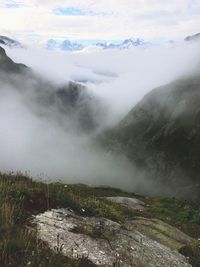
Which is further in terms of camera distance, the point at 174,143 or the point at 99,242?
the point at 174,143

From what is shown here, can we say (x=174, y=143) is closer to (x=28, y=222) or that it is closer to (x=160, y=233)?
(x=160, y=233)

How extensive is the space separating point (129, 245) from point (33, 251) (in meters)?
3.90

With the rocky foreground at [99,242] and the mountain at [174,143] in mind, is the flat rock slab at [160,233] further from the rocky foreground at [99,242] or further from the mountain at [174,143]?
the mountain at [174,143]

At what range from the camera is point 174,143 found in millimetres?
160875

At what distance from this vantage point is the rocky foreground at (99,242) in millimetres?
8258

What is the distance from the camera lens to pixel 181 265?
397 inches

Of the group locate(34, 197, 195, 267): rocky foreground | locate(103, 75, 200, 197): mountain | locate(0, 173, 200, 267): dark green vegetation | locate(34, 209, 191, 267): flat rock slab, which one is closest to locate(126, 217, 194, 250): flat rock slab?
locate(34, 197, 195, 267): rocky foreground

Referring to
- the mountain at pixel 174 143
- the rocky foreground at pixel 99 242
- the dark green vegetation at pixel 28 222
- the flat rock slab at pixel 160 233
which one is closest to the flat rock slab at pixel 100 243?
the rocky foreground at pixel 99 242

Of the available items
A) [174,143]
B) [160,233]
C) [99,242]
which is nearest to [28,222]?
[99,242]

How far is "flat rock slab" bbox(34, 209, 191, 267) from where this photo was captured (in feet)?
27.1

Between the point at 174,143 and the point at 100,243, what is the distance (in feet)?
511

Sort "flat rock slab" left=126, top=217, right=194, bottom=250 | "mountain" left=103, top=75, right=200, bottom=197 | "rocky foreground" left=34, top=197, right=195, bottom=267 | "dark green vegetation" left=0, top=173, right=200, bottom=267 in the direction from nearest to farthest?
"dark green vegetation" left=0, top=173, right=200, bottom=267
"rocky foreground" left=34, top=197, right=195, bottom=267
"flat rock slab" left=126, top=217, right=194, bottom=250
"mountain" left=103, top=75, right=200, bottom=197

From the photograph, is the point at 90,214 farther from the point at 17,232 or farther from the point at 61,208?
the point at 17,232

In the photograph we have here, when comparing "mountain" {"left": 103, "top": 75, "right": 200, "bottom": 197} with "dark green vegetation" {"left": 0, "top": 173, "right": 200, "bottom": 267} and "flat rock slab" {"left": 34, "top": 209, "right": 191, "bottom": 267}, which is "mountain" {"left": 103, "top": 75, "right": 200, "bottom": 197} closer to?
"dark green vegetation" {"left": 0, "top": 173, "right": 200, "bottom": 267}
